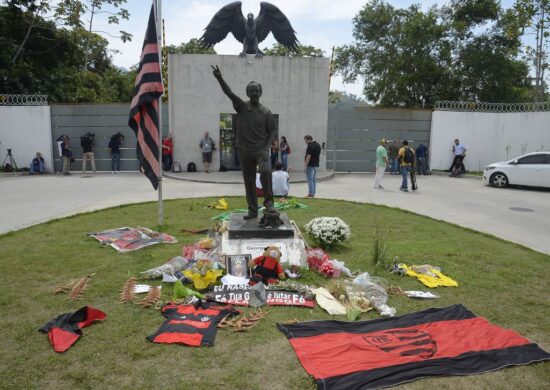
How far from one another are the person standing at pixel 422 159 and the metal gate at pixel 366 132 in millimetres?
849

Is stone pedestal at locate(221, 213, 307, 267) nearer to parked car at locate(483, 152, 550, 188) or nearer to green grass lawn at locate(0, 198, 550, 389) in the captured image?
green grass lawn at locate(0, 198, 550, 389)

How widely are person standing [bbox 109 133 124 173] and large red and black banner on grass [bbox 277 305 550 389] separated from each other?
1705 cm

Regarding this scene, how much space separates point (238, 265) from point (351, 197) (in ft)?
26.8

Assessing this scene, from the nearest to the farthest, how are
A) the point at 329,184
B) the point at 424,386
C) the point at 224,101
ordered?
the point at 424,386
the point at 329,184
the point at 224,101

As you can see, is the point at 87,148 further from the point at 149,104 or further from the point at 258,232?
the point at 258,232

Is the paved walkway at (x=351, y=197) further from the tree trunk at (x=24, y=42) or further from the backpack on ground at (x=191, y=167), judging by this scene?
the tree trunk at (x=24, y=42)

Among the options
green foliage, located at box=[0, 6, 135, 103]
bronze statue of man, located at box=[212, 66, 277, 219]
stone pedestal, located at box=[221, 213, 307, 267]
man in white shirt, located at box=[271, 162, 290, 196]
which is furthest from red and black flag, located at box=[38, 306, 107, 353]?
green foliage, located at box=[0, 6, 135, 103]

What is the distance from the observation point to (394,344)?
14.1 ft

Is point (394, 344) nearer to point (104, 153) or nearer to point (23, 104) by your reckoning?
point (104, 153)

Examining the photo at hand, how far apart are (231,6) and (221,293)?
48.7 ft

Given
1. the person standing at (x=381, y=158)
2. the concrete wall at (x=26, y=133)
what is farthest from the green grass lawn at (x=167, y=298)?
the concrete wall at (x=26, y=133)

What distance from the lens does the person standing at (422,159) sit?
67.2 feet

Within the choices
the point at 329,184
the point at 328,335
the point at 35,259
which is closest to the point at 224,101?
the point at 329,184

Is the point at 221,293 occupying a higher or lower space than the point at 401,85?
lower
